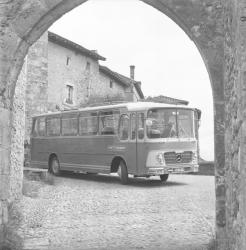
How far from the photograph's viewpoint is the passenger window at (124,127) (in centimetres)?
1329

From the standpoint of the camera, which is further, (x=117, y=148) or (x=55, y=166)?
(x=55, y=166)

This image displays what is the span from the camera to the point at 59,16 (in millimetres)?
5301

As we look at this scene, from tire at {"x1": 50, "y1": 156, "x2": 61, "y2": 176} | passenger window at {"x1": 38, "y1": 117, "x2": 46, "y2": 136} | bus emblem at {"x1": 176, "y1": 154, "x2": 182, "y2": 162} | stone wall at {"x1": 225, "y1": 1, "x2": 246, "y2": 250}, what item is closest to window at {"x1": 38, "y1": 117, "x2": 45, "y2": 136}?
passenger window at {"x1": 38, "y1": 117, "x2": 46, "y2": 136}

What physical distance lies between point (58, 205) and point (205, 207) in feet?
9.62

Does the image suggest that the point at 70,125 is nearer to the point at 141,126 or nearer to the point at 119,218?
the point at 141,126

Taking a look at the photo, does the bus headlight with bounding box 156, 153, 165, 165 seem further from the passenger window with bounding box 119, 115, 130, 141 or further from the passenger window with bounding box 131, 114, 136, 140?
the passenger window with bounding box 119, 115, 130, 141

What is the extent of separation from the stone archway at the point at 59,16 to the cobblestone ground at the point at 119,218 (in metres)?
1.08

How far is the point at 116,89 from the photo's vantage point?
121ft

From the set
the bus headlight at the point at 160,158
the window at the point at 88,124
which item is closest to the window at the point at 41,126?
the window at the point at 88,124

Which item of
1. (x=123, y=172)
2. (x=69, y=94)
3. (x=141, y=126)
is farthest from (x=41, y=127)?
(x=69, y=94)

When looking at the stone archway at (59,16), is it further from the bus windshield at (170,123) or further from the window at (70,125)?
the window at (70,125)

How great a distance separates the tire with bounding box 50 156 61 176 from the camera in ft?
53.5

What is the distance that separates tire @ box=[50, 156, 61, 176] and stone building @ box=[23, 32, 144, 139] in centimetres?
534

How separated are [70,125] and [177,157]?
4206mm
